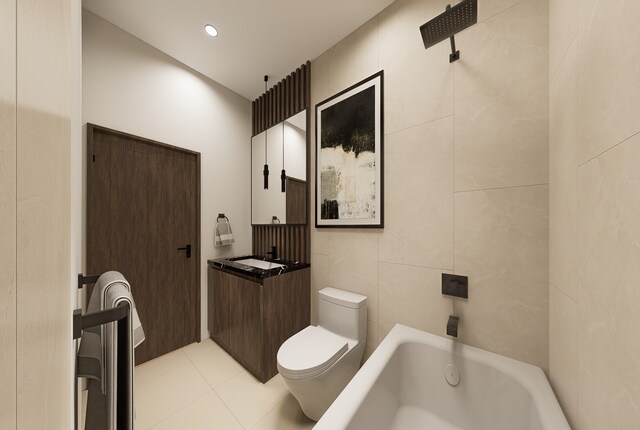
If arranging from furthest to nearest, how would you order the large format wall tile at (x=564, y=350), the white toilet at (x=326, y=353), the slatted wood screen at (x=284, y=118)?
the slatted wood screen at (x=284, y=118), the white toilet at (x=326, y=353), the large format wall tile at (x=564, y=350)

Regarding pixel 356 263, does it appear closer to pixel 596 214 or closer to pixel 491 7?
pixel 596 214

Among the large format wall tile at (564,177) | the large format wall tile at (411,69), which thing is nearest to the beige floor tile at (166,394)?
the large format wall tile at (564,177)

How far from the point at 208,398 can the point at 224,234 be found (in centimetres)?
138

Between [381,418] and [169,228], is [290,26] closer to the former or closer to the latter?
[169,228]

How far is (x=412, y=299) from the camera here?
1.47 meters

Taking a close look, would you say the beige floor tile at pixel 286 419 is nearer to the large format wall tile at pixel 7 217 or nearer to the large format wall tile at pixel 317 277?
the large format wall tile at pixel 317 277

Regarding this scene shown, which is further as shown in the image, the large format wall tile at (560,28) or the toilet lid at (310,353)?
the toilet lid at (310,353)

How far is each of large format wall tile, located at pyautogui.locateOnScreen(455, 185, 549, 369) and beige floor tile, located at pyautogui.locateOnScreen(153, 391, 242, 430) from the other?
1510 mm

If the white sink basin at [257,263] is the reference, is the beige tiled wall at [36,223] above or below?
above

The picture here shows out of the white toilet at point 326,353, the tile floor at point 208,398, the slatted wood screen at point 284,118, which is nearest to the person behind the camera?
the white toilet at point 326,353

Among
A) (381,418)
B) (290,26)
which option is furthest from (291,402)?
(290,26)

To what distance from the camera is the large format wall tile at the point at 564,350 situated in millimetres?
806

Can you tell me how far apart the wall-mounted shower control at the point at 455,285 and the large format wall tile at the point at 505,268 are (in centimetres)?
3

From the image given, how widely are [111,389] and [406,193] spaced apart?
5.06 feet
